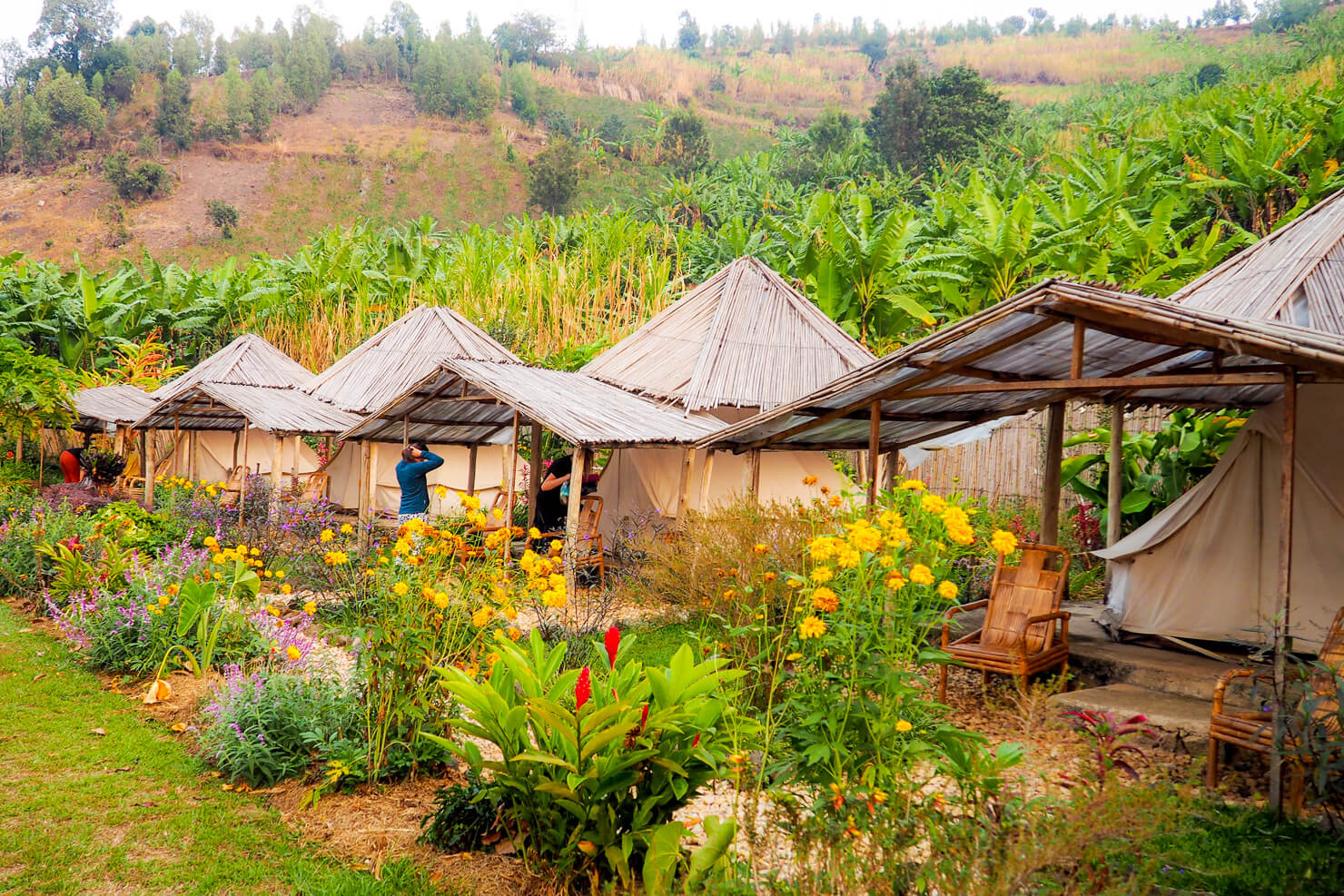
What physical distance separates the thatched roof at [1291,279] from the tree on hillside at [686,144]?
3643 cm

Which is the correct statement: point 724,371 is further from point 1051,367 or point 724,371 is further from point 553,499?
point 1051,367

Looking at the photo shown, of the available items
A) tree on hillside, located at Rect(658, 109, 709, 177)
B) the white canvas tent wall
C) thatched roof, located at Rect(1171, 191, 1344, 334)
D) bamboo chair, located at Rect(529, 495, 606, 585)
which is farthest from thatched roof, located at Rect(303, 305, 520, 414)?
tree on hillside, located at Rect(658, 109, 709, 177)

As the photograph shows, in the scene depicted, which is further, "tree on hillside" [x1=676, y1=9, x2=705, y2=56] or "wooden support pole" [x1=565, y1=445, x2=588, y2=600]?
"tree on hillside" [x1=676, y1=9, x2=705, y2=56]

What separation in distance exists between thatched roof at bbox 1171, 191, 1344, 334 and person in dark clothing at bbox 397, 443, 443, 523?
706 centimetres

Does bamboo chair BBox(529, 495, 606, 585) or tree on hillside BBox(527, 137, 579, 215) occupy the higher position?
tree on hillside BBox(527, 137, 579, 215)

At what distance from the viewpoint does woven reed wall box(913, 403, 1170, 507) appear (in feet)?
39.0

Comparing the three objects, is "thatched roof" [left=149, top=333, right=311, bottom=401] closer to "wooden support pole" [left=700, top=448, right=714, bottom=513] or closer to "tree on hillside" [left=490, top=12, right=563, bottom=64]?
"wooden support pole" [left=700, top=448, right=714, bottom=513]

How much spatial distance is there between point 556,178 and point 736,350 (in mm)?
33724

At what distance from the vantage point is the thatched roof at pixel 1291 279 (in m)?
7.06

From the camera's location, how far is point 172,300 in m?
21.9

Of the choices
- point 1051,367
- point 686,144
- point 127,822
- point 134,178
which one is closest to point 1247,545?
point 1051,367

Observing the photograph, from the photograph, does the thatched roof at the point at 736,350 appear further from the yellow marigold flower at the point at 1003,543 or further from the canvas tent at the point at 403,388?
the yellow marigold flower at the point at 1003,543

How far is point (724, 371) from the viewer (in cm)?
1193

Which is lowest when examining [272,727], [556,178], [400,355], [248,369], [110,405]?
[272,727]
